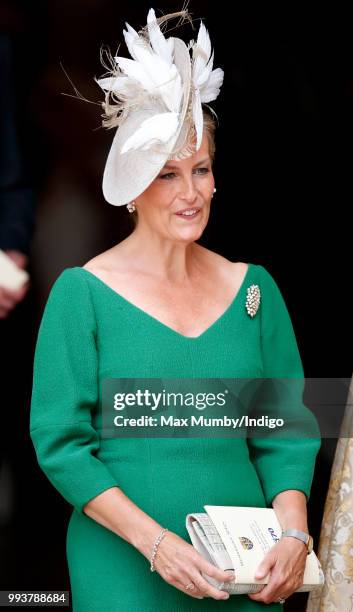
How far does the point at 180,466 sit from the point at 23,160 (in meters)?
1.39

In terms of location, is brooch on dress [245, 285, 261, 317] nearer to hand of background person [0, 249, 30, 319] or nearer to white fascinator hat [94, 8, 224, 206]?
white fascinator hat [94, 8, 224, 206]

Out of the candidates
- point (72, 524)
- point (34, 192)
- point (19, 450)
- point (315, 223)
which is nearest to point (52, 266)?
point (34, 192)

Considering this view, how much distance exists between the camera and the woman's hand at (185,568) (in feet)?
7.56

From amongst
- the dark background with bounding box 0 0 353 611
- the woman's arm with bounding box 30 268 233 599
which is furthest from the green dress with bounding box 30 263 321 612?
the dark background with bounding box 0 0 353 611

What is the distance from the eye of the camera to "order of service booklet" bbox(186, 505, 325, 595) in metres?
2.32

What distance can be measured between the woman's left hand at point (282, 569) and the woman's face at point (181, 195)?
77 cm

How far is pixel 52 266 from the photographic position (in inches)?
144

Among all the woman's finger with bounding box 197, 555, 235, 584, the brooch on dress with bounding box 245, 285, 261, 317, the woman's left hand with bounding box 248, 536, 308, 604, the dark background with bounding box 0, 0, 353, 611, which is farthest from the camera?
the dark background with bounding box 0, 0, 353, 611

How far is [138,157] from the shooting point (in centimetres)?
259

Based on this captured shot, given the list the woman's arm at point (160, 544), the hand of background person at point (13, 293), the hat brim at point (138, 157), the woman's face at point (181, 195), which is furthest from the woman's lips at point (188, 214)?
the hand of background person at point (13, 293)

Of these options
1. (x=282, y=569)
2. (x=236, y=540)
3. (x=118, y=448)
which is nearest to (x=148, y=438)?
(x=118, y=448)

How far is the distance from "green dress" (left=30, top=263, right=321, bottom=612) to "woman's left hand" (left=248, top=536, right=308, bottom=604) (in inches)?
3.6

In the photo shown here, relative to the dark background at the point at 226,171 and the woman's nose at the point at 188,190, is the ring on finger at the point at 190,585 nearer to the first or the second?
the woman's nose at the point at 188,190

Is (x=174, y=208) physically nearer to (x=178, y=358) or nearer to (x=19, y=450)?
(x=178, y=358)
